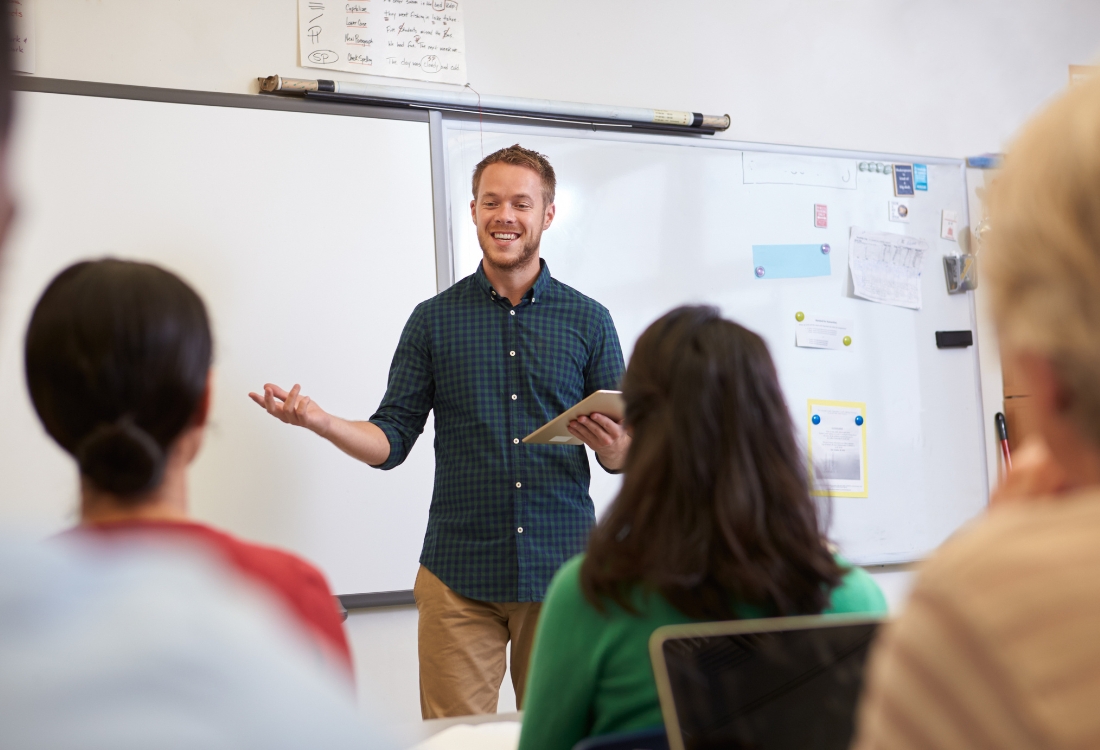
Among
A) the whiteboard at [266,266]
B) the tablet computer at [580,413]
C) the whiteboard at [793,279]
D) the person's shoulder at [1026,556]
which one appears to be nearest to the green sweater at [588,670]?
the person's shoulder at [1026,556]

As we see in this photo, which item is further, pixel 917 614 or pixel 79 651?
pixel 917 614

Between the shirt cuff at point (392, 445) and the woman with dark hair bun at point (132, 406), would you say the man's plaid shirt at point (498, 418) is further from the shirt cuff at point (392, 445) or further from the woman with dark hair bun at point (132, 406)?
the woman with dark hair bun at point (132, 406)

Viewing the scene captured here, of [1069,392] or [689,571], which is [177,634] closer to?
[1069,392]

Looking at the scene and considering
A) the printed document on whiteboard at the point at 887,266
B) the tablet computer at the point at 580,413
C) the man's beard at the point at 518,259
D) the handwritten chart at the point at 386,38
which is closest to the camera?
the tablet computer at the point at 580,413

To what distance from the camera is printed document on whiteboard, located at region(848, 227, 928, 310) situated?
3.52 m

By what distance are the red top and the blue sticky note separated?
8.99 feet

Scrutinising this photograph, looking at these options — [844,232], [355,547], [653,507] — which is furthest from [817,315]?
[653,507]

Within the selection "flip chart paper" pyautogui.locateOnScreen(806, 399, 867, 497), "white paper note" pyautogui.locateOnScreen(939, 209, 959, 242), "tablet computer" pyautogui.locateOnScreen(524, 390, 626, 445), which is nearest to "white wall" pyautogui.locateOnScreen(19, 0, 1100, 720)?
"white paper note" pyautogui.locateOnScreen(939, 209, 959, 242)

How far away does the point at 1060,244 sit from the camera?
489mm

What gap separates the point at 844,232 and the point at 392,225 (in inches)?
65.5

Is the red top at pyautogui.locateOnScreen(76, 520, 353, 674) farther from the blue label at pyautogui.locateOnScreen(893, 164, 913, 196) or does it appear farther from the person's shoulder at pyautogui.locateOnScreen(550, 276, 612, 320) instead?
the blue label at pyautogui.locateOnScreen(893, 164, 913, 196)

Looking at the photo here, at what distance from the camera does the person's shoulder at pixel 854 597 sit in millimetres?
1096

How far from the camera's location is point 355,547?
2.72 meters

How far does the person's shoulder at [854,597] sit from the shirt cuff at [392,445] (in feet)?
4.67
